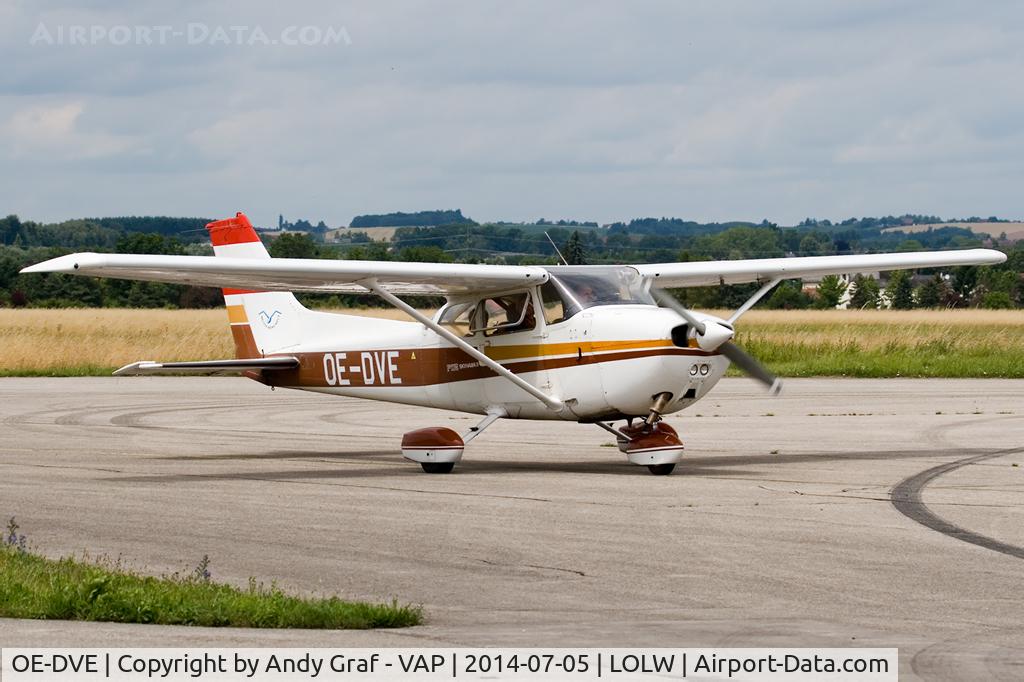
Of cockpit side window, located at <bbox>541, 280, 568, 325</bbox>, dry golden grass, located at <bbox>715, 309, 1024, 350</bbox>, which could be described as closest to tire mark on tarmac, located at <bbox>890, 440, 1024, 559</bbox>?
cockpit side window, located at <bbox>541, 280, 568, 325</bbox>

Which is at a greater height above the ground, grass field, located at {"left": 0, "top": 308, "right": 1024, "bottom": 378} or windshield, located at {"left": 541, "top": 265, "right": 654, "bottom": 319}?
windshield, located at {"left": 541, "top": 265, "right": 654, "bottom": 319}

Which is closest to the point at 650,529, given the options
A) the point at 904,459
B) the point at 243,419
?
the point at 904,459

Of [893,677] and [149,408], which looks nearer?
[893,677]

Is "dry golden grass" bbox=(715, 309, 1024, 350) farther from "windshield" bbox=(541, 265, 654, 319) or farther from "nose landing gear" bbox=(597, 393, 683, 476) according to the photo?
"nose landing gear" bbox=(597, 393, 683, 476)

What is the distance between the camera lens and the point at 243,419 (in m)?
22.8

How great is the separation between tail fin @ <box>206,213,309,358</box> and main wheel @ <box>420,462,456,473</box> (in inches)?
131

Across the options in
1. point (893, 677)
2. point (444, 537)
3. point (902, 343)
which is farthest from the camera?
point (902, 343)

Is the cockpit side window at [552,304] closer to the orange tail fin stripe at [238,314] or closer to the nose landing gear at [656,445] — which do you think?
the nose landing gear at [656,445]

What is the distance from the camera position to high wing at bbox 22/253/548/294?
13.7 metres

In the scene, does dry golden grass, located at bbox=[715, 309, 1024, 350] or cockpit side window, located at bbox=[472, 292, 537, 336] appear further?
dry golden grass, located at bbox=[715, 309, 1024, 350]

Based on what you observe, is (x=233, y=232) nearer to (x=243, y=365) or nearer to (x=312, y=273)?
(x=243, y=365)

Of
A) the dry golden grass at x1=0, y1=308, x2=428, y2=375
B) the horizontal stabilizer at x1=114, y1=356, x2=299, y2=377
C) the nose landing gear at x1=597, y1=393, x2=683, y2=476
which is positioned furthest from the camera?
the dry golden grass at x1=0, y1=308, x2=428, y2=375

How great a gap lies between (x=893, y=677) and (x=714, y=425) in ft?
48.7

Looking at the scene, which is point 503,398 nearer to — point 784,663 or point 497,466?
point 497,466
